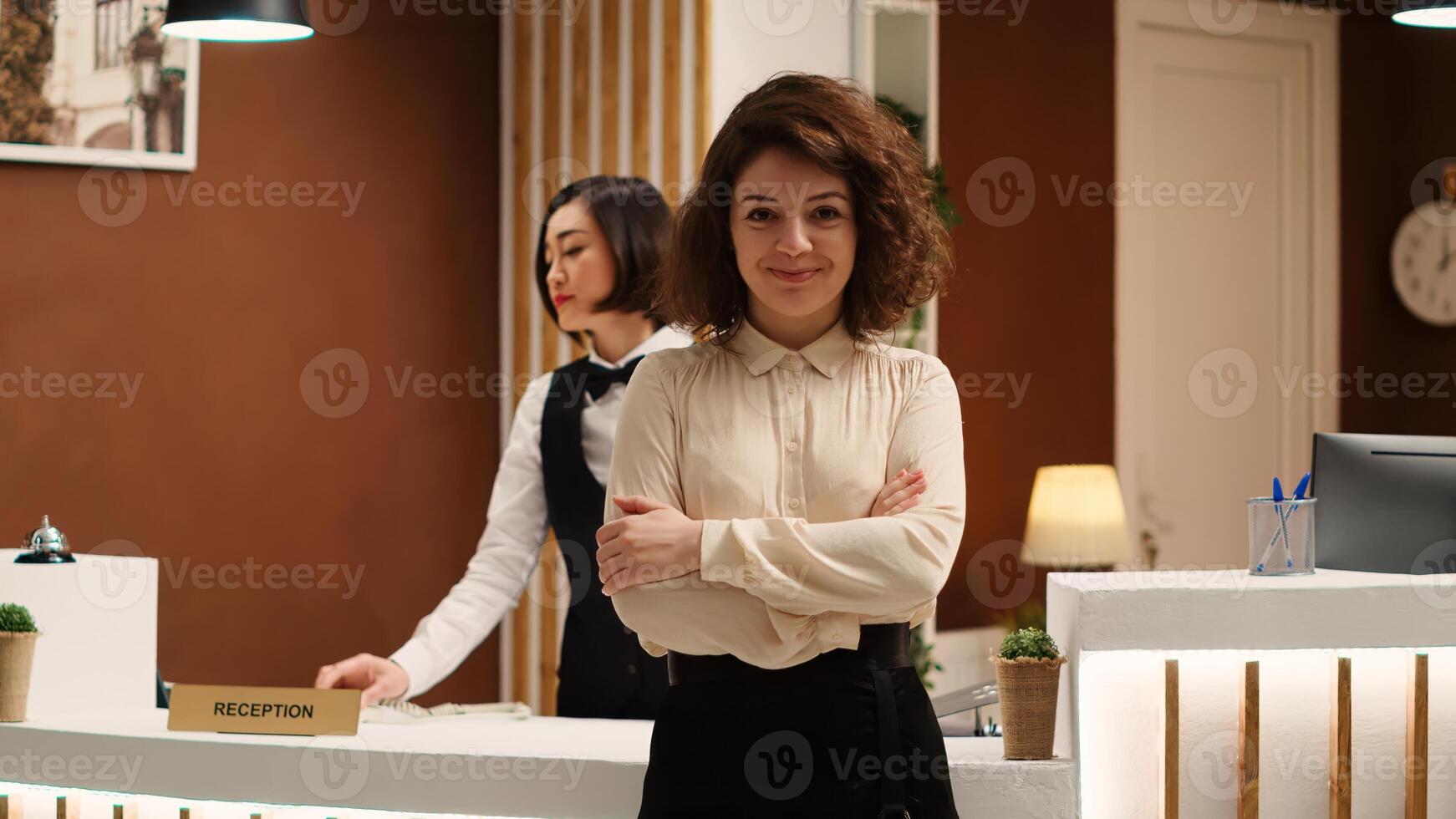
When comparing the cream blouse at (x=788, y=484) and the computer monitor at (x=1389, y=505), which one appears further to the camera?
the computer monitor at (x=1389, y=505)

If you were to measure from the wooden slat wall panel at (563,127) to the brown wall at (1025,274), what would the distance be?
1326mm

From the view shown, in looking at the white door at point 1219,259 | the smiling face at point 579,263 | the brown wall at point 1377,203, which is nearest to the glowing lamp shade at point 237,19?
the smiling face at point 579,263

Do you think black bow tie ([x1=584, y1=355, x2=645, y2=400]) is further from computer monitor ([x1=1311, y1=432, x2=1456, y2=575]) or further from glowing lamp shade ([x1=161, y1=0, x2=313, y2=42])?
computer monitor ([x1=1311, y1=432, x2=1456, y2=575])

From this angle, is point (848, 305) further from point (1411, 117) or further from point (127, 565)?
point (1411, 117)

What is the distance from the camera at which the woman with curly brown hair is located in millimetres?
1648

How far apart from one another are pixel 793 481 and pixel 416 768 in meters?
0.74

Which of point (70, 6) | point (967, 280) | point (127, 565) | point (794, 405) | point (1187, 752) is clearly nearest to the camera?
point (794, 405)

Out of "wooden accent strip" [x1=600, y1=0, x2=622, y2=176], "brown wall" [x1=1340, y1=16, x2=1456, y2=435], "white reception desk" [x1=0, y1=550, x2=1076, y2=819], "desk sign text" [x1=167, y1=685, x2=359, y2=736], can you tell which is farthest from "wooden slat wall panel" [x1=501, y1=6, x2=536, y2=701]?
"brown wall" [x1=1340, y1=16, x2=1456, y2=435]

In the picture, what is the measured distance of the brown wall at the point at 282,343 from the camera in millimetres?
3955

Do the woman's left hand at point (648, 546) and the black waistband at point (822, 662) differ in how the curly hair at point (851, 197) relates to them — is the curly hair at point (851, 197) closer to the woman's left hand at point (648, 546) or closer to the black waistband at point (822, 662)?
the woman's left hand at point (648, 546)

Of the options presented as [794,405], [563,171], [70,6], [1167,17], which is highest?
[1167,17]

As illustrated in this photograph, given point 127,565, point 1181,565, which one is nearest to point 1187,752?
point 127,565

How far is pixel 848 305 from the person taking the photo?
1.81m

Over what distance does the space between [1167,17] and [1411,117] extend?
3.87ft
